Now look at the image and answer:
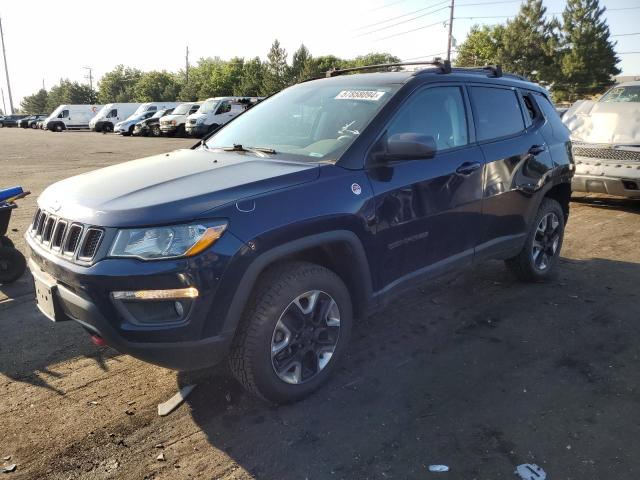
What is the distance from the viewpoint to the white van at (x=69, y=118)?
41.6 metres

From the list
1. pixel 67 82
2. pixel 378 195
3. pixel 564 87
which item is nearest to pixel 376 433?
pixel 378 195

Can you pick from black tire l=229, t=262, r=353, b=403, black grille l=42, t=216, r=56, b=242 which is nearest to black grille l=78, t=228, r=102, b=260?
black grille l=42, t=216, r=56, b=242

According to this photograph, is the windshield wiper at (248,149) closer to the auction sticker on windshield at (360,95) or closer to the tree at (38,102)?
the auction sticker on windshield at (360,95)

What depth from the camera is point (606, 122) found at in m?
8.22

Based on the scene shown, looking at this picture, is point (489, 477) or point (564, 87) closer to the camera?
point (489, 477)

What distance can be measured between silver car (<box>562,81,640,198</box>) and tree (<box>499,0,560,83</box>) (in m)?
57.7

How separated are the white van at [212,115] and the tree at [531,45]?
44.5 metres

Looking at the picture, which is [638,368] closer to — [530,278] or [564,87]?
[530,278]

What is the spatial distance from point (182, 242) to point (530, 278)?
3.57 m

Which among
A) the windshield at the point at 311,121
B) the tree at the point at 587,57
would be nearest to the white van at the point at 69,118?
the windshield at the point at 311,121

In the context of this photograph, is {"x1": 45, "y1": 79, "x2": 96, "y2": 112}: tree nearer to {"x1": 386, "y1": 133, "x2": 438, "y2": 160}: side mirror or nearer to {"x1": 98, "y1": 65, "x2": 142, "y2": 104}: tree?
{"x1": 98, "y1": 65, "x2": 142, "y2": 104}: tree

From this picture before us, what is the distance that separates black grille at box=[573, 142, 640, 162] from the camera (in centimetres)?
742

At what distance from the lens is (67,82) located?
3991 inches

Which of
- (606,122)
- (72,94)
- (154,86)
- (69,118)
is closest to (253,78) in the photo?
(154,86)
